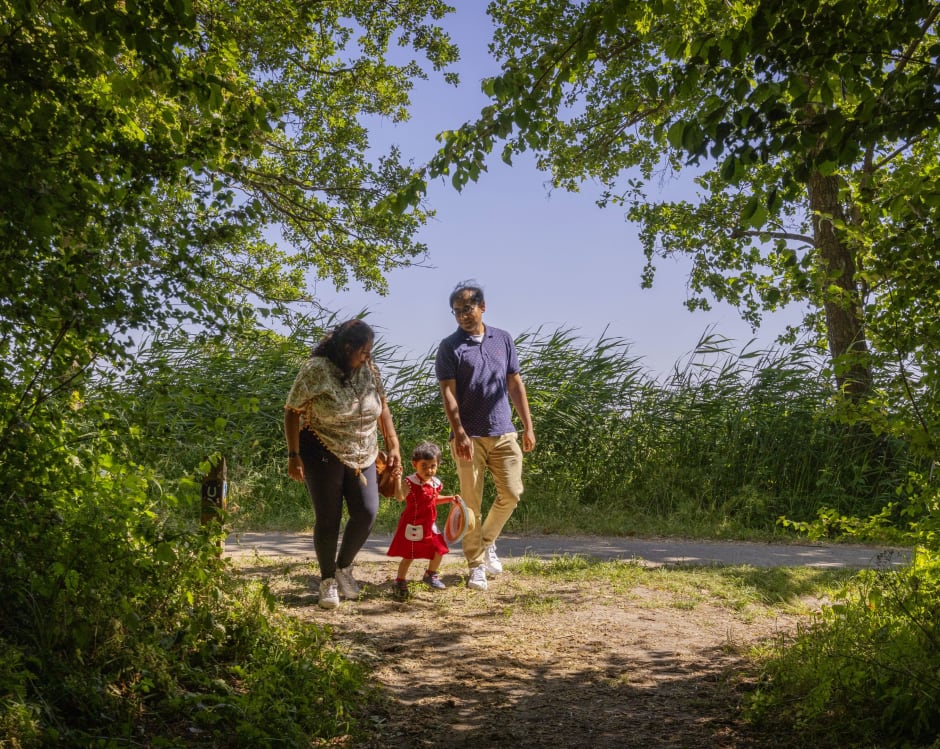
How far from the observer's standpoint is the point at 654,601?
23.7ft

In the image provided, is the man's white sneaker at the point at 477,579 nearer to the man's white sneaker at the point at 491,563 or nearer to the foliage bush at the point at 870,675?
the man's white sneaker at the point at 491,563

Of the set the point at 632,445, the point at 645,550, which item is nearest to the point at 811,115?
the point at 645,550

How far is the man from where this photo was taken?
719 cm

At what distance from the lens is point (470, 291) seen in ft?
23.7

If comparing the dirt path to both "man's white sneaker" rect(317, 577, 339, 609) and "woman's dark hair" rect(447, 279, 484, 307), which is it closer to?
"man's white sneaker" rect(317, 577, 339, 609)

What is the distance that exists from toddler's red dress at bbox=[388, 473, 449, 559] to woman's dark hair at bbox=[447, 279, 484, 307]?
4.85 feet

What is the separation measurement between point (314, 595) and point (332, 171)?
8.38 meters

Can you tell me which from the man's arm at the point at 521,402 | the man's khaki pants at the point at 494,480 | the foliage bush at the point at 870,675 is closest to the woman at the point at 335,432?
the man's khaki pants at the point at 494,480

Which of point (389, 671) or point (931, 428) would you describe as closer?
point (931, 428)

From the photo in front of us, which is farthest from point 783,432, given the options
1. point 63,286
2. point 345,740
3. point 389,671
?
point 63,286

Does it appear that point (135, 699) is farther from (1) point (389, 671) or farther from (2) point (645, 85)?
(2) point (645, 85)

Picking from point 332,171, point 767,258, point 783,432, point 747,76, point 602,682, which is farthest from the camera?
point 767,258

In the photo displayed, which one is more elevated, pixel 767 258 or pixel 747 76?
pixel 767 258

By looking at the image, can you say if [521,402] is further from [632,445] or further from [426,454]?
[632,445]
